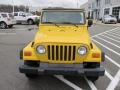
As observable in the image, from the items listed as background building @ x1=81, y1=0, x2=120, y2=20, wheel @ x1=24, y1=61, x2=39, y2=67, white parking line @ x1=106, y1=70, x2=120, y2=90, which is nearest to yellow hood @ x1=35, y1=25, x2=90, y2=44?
wheel @ x1=24, y1=61, x2=39, y2=67

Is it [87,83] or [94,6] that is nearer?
[87,83]

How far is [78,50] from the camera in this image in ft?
22.1

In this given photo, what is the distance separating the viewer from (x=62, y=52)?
6.68m

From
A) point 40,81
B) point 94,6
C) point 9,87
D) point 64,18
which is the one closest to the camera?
point 9,87

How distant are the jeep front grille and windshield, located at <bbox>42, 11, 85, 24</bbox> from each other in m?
1.94

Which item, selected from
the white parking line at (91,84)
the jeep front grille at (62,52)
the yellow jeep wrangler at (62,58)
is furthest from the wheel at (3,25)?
the jeep front grille at (62,52)

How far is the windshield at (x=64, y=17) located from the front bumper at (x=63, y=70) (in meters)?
2.13

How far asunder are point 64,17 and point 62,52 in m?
2.17

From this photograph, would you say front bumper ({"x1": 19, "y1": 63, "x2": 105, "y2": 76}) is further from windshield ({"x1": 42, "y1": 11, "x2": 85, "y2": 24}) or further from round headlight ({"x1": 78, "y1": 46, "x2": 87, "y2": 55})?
windshield ({"x1": 42, "y1": 11, "x2": 85, "y2": 24})

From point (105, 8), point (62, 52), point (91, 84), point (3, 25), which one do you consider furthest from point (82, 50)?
point (105, 8)

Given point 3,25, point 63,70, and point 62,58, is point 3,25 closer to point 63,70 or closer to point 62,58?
point 62,58

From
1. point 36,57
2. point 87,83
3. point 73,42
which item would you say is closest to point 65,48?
point 73,42

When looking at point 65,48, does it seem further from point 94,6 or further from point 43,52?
point 94,6

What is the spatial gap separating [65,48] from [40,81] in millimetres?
1431
